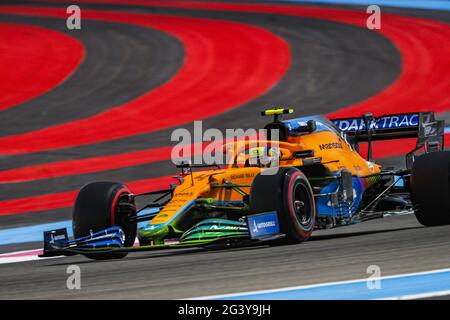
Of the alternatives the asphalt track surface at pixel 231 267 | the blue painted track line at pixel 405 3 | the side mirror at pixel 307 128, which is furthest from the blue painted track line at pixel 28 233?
the blue painted track line at pixel 405 3

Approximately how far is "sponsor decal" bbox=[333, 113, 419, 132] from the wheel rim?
2.69m

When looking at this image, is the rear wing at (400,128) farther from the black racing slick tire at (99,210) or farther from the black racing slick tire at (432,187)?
the black racing slick tire at (99,210)

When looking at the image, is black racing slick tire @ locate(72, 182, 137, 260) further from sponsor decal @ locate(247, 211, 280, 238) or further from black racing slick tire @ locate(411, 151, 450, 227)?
black racing slick tire @ locate(411, 151, 450, 227)

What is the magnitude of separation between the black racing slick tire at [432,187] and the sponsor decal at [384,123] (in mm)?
1527

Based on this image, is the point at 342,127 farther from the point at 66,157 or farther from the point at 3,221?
the point at 66,157

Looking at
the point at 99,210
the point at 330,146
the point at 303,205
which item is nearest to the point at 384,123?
the point at 330,146

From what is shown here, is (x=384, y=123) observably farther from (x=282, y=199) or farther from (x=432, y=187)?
(x=282, y=199)

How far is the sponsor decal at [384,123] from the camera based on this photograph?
1201 centimetres

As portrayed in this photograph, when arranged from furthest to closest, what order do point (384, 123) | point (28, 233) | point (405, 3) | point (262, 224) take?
point (405, 3), point (28, 233), point (384, 123), point (262, 224)

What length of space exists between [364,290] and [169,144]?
11687 mm

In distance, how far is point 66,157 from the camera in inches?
679

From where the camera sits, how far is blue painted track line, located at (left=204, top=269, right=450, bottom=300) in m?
6.37

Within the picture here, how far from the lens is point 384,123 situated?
12.1 meters
